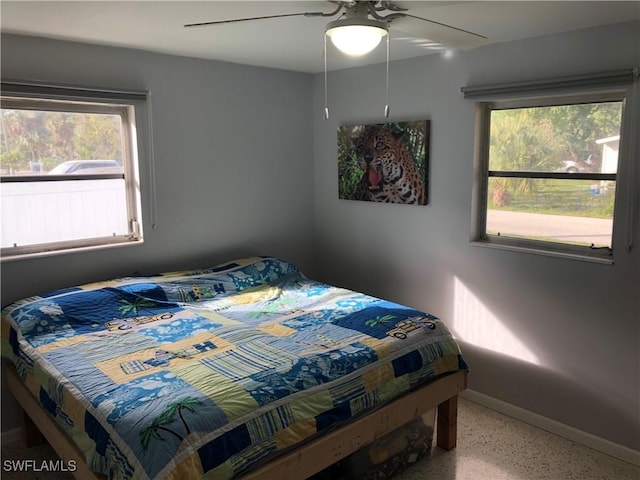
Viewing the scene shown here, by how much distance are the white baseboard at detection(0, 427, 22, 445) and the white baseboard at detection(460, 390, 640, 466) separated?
2664 millimetres

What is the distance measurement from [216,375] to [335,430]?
0.54 meters

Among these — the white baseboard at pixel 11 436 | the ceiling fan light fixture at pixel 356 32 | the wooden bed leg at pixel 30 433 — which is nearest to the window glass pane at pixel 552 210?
the ceiling fan light fixture at pixel 356 32

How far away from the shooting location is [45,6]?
2207mm

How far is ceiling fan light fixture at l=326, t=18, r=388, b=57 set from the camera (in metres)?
1.81

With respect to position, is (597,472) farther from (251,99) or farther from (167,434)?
(251,99)

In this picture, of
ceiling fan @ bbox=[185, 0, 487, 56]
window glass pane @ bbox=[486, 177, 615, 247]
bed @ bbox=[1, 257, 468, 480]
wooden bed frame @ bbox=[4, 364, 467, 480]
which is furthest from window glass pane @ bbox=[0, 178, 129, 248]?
window glass pane @ bbox=[486, 177, 615, 247]

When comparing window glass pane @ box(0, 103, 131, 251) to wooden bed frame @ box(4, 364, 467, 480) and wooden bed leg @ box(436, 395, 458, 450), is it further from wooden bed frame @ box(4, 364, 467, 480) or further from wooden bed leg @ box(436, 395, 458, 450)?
wooden bed leg @ box(436, 395, 458, 450)

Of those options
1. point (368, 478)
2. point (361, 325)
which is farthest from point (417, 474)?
point (361, 325)

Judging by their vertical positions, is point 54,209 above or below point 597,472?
above

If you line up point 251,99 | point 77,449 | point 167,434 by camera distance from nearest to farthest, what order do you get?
point 167,434, point 77,449, point 251,99

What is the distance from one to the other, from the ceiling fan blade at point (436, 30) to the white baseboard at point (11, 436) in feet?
9.46

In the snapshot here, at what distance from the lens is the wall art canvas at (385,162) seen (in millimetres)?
3412

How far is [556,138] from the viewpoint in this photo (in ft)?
9.50

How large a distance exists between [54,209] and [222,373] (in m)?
1.62
